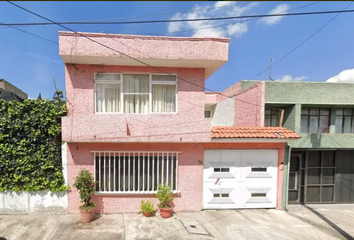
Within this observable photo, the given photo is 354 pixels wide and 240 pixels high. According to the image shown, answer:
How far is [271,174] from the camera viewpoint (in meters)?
6.12

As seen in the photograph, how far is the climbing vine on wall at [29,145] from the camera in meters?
5.26

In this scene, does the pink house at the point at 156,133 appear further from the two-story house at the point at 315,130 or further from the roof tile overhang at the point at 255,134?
the two-story house at the point at 315,130

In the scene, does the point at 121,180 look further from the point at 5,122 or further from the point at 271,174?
the point at 271,174

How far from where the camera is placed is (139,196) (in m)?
5.67

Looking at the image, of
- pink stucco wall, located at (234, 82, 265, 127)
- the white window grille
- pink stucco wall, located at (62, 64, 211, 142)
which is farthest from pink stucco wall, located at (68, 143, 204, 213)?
pink stucco wall, located at (234, 82, 265, 127)

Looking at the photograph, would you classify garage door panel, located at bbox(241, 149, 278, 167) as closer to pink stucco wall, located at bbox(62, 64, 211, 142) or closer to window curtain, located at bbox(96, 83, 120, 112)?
pink stucco wall, located at bbox(62, 64, 211, 142)

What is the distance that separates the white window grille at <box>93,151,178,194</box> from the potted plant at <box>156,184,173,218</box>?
42 cm

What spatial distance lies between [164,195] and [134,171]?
1.36 meters

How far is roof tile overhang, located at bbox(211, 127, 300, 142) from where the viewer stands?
5562 millimetres

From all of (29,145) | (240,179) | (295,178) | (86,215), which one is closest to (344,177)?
(295,178)

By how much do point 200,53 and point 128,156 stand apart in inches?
171

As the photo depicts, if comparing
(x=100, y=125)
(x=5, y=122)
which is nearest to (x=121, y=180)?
(x=100, y=125)

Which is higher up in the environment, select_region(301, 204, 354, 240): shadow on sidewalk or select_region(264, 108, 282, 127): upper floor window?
select_region(264, 108, 282, 127): upper floor window

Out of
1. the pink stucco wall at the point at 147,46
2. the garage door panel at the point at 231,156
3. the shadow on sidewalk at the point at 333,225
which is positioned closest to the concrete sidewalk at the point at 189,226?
the shadow on sidewalk at the point at 333,225
